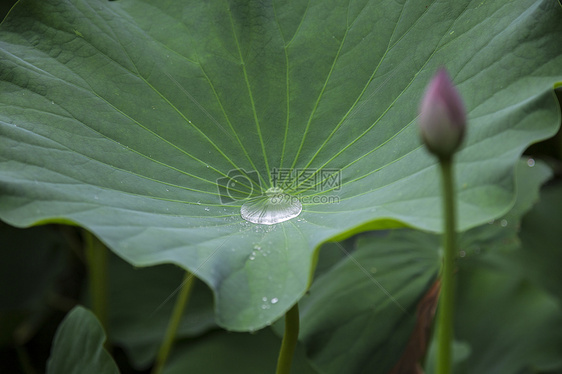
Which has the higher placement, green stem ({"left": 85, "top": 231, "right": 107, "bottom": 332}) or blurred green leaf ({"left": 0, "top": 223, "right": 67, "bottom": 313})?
green stem ({"left": 85, "top": 231, "right": 107, "bottom": 332})

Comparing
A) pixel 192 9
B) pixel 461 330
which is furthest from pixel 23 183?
pixel 461 330

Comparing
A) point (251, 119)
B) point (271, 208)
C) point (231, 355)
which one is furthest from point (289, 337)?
point (231, 355)

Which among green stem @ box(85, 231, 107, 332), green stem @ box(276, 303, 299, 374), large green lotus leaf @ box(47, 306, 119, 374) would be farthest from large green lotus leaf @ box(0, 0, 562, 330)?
green stem @ box(85, 231, 107, 332)

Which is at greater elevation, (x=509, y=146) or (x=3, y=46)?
(x=3, y=46)

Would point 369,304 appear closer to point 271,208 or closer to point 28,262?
point 271,208

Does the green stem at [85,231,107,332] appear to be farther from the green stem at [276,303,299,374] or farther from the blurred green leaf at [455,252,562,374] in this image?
the blurred green leaf at [455,252,562,374]

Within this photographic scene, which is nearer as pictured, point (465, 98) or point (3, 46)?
point (465, 98)

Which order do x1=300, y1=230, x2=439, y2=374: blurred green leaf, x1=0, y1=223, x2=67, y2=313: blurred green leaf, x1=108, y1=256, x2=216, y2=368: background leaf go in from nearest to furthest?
x1=300, y1=230, x2=439, y2=374: blurred green leaf, x1=108, y1=256, x2=216, y2=368: background leaf, x1=0, y1=223, x2=67, y2=313: blurred green leaf

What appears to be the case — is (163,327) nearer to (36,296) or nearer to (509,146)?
(36,296)
